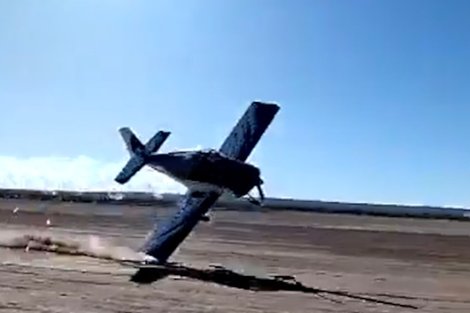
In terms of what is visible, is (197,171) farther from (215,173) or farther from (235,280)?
(235,280)

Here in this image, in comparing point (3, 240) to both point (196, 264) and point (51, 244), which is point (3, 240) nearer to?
point (51, 244)

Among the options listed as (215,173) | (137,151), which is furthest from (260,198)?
(137,151)

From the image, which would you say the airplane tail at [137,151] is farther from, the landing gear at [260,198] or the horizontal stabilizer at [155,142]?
the landing gear at [260,198]

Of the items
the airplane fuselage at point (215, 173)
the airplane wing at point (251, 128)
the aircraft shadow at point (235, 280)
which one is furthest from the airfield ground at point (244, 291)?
the airplane wing at point (251, 128)

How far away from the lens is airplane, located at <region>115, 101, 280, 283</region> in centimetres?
2745

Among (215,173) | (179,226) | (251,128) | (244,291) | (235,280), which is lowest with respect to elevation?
(244,291)

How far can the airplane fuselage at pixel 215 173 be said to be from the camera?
1156 inches

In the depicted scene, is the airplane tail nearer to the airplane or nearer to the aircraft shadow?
the airplane

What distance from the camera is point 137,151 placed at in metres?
Result: 31.3

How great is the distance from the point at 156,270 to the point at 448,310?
9736 millimetres

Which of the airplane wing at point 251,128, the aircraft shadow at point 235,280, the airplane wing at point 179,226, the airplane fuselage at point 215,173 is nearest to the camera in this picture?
the aircraft shadow at point 235,280

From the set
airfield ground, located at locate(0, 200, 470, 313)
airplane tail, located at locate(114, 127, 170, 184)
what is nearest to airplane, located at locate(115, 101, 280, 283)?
airplane tail, located at locate(114, 127, 170, 184)

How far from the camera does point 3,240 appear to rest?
38.2 metres

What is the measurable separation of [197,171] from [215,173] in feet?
2.28
